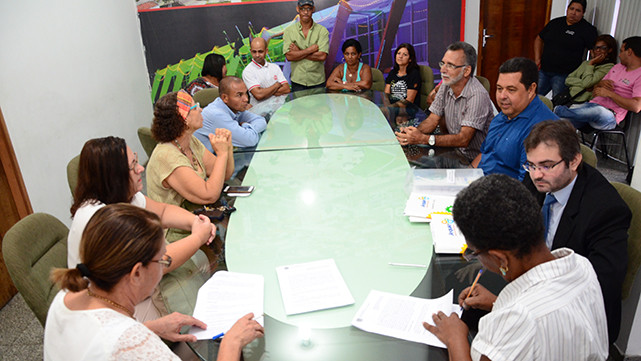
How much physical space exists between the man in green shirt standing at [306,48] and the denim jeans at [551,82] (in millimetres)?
2590

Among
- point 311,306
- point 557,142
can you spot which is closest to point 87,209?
point 311,306

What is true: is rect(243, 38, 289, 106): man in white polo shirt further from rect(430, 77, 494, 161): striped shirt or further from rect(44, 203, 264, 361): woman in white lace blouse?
rect(44, 203, 264, 361): woman in white lace blouse

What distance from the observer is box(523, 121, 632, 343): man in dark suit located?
160 cm

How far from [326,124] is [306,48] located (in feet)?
6.63

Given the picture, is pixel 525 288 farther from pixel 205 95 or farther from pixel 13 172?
pixel 205 95

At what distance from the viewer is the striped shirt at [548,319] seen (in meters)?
1.14

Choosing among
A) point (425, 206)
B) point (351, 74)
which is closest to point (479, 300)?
point (425, 206)

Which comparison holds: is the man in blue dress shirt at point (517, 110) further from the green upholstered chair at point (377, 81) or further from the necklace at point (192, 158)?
the green upholstered chair at point (377, 81)

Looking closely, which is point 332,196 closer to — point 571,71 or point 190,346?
point 190,346

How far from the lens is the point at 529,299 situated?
46.4 inches

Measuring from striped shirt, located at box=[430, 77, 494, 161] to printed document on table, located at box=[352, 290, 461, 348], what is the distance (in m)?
1.63

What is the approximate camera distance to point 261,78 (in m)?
4.92

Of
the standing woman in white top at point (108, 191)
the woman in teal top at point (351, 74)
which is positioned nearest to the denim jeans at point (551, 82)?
the woman in teal top at point (351, 74)

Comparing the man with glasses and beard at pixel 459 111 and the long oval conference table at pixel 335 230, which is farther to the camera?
the man with glasses and beard at pixel 459 111
